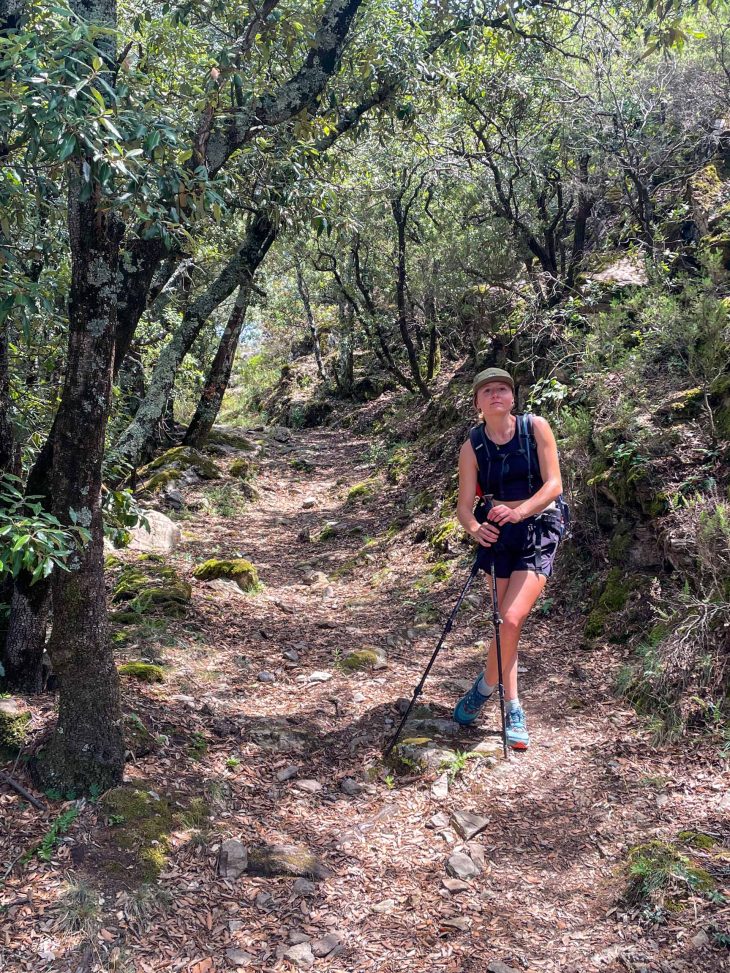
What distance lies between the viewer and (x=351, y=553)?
10.4m

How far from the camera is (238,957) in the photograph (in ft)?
10.2

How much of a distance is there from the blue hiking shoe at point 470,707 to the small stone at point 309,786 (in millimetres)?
1089

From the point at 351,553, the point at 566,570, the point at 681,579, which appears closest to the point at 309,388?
the point at 351,553

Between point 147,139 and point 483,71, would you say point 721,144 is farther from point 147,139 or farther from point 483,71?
point 147,139

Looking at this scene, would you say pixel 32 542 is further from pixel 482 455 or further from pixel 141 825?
pixel 482 455

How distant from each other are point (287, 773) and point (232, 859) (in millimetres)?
904

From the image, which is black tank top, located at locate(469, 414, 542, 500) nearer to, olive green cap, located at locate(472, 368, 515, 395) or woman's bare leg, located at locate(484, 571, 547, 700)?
olive green cap, located at locate(472, 368, 515, 395)

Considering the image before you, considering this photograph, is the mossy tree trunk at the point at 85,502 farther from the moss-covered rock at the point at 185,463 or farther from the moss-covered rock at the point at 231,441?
the moss-covered rock at the point at 231,441

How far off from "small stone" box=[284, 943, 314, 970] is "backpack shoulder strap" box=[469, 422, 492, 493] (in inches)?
107

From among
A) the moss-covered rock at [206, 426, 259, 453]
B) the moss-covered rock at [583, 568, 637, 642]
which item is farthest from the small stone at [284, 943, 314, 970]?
the moss-covered rock at [206, 426, 259, 453]

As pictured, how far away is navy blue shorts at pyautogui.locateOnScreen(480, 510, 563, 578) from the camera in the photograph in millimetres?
4414

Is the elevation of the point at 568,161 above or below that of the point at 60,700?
above

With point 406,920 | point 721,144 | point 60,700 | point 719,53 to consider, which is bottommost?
point 406,920

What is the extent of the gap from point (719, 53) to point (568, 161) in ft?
7.15
